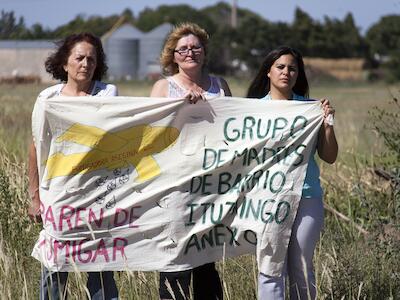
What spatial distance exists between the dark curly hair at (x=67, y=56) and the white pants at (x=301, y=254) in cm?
145

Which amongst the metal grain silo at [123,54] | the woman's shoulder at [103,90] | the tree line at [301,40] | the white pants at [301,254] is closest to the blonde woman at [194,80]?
the woman's shoulder at [103,90]

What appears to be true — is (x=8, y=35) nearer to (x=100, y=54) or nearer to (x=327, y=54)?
(x=100, y=54)

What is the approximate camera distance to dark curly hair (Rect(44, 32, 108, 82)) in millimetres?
6039

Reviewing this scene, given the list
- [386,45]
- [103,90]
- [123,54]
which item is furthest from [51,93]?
[123,54]

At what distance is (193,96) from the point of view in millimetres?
5914

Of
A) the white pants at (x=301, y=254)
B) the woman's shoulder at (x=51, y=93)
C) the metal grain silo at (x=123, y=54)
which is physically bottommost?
the metal grain silo at (x=123, y=54)

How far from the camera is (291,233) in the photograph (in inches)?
231

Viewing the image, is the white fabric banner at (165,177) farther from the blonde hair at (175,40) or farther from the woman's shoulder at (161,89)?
the blonde hair at (175,40)

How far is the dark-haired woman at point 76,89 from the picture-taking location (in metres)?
5.92

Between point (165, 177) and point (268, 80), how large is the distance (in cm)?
93

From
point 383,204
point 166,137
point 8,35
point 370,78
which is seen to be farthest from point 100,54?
point 370,78

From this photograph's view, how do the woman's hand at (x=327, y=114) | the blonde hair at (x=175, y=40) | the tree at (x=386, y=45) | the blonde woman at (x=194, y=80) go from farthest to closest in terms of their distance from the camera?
the tree at (x=386, y=45) → the blonde hair at (x=175, y=40) → the blonde woman at (x=194, y=80) → the woman's hand at (x=327, y=114)

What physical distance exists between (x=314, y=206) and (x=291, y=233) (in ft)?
0.68

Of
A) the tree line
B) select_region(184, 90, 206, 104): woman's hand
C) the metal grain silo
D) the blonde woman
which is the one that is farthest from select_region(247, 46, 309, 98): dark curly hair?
the metal grain silo
